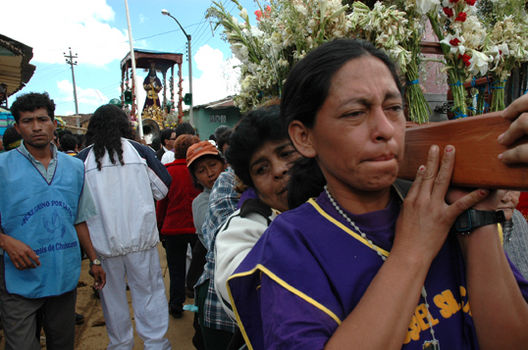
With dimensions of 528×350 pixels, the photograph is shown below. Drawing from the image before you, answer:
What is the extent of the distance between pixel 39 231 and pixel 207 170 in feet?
4.47

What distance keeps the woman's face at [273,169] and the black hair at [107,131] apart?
1936 mm

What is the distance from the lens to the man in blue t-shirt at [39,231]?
8.22ft

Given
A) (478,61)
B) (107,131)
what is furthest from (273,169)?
(107,131)

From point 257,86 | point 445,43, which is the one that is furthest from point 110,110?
point 445,43

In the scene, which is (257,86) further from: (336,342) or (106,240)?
(106,240)

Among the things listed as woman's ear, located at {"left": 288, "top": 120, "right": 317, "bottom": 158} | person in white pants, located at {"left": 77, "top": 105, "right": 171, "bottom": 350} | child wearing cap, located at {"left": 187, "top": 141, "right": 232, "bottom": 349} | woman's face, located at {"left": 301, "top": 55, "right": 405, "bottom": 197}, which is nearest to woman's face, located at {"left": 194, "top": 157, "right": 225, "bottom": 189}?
child wearing cap, located at {"left": 187, "top": 141, "right": 232, "bottom": 349}

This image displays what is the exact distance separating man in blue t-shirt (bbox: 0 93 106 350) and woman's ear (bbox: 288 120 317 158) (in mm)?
2360

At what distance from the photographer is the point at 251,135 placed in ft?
5.36

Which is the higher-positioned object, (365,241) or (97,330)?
(365,241)

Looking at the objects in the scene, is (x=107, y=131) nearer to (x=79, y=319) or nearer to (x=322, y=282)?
(x=79, y=319)

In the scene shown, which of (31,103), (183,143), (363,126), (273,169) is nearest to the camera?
(363,126)

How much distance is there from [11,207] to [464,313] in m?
2.85

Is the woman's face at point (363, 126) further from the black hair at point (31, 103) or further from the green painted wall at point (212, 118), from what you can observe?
the green painted wall at point (212, 118)

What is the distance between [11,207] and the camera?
2.51 meters
